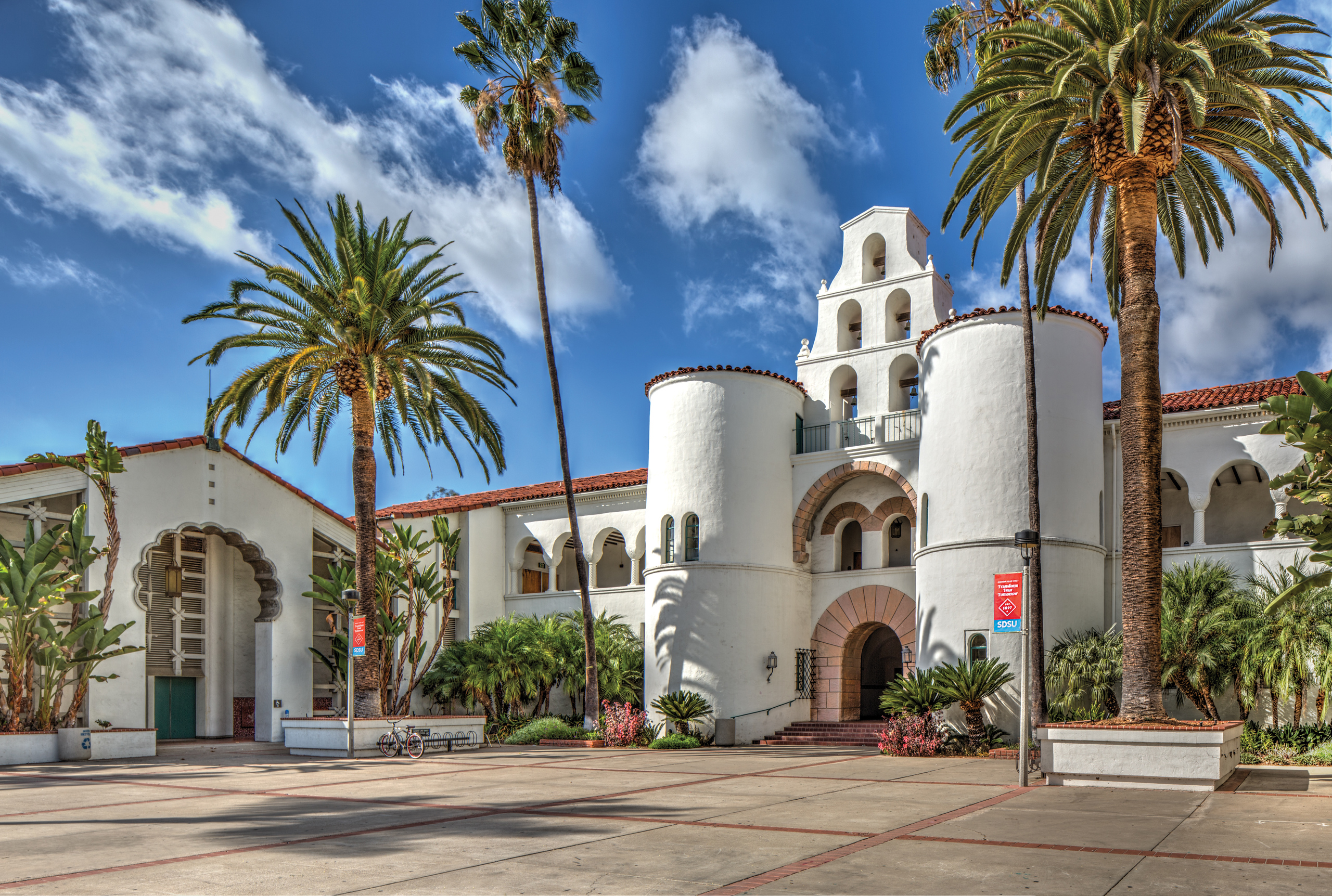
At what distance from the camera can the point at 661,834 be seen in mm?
10828

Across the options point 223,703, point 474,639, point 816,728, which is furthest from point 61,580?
point 816,728

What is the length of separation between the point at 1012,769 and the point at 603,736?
1191 cm

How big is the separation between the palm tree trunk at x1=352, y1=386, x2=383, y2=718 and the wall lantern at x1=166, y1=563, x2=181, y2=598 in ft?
27.6

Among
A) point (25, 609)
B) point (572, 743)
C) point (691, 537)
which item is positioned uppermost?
point (691, 537)

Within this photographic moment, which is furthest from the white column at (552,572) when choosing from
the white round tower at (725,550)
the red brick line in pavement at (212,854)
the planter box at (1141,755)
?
the red brick line in pavement at (212,854)

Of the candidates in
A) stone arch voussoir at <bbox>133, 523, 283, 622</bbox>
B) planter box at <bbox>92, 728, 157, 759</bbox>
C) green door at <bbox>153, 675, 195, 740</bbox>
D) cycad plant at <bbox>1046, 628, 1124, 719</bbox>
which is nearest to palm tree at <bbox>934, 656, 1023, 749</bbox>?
cycad plant at <bbox>1046, 628, 1124, 719</bbox>

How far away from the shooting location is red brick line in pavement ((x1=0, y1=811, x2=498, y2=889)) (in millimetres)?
8539

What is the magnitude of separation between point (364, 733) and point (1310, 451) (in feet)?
65.4

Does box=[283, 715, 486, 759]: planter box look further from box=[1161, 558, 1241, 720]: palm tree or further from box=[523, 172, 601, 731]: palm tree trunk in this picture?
box=[1161, 558, 1241, 720]: palm tree

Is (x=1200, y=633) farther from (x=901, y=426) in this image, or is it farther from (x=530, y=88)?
(x=530, y=88)

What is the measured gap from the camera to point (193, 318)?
83.4ft

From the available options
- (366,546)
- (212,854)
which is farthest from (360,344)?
(212,854)

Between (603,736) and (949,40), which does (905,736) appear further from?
(949,40)

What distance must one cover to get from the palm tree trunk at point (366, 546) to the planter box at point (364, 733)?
861mm
